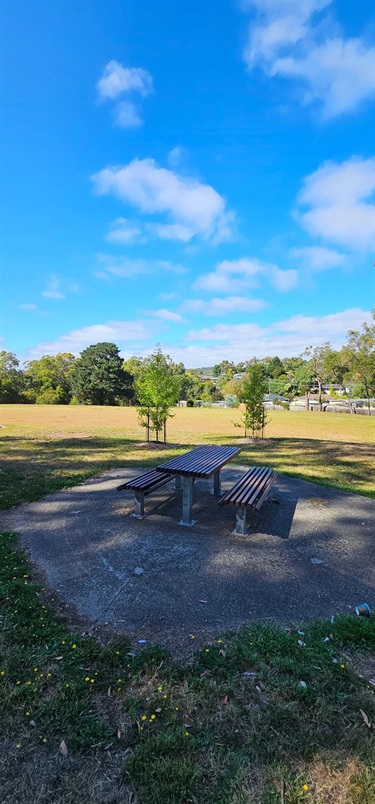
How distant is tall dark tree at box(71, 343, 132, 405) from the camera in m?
52.8

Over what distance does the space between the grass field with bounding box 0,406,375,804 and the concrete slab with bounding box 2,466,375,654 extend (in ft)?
0.85

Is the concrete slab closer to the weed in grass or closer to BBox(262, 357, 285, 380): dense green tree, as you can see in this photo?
the weed in grass

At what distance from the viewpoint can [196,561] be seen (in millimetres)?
3838

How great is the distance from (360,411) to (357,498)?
49131mm

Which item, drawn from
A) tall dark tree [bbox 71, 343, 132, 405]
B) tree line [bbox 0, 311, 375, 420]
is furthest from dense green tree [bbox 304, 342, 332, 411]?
tall dark tree [bbox 71, 343, 132, 405]

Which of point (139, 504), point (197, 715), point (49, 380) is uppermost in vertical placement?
point (49, 380)

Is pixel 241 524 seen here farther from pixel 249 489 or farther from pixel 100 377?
pixel 100 377

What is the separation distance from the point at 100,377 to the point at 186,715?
5269 centimetres

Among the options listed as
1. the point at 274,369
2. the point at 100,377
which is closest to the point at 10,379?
the point at 100,377

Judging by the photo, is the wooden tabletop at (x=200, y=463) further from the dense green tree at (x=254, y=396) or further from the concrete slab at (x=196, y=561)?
the dense green tree at (x=254, y=396)

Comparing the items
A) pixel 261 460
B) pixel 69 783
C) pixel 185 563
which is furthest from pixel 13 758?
pixel 261 460

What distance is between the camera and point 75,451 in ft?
37.5

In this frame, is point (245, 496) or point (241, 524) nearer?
point (245, 496)

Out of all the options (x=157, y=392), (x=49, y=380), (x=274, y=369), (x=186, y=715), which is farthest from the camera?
(x=274, y=369)
